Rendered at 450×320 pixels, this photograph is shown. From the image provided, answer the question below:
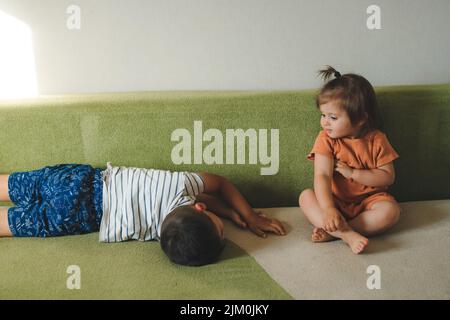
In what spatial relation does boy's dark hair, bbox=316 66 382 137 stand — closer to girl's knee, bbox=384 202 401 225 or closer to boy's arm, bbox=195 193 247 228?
girl's knee, bbox=384 202 401 225

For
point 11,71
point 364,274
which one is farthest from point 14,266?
point 364,274

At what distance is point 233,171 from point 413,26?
2.82 feet

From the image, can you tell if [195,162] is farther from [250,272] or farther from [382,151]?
[382,151]

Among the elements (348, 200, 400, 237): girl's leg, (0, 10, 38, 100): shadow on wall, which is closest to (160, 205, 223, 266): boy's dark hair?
(348, 200, 400, 237): girl's leg

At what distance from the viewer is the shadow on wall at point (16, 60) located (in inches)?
61.9

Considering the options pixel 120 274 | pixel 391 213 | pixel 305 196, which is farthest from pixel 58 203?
pixel 391 213

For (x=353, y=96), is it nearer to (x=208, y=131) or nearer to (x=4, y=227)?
(x=208, y=131)

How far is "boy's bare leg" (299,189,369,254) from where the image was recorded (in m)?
1.25

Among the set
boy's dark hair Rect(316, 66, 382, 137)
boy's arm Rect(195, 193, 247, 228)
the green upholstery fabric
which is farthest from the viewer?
boy's arm Rect(195, 193, 247, 228)

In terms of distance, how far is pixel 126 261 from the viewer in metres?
1.24

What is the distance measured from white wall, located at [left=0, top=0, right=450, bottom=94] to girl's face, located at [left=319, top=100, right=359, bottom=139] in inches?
12.9
